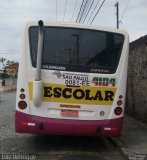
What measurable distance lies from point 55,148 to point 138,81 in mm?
6432

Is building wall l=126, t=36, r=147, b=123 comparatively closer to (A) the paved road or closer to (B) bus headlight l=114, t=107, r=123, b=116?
(A) the paved road

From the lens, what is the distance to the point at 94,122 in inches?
391

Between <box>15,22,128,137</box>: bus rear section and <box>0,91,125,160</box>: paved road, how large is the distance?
47cm

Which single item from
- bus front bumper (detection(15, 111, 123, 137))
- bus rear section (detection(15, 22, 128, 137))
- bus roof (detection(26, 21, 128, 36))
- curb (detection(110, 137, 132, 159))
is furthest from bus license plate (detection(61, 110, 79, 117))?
bus roof (detection(26, 21, 128, 36))

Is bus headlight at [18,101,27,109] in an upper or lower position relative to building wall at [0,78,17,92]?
upper

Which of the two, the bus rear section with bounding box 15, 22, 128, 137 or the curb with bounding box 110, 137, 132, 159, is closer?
the curb with bounding box 110, 137, 132, 159

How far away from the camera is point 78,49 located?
1011cm

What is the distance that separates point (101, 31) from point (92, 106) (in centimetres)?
177

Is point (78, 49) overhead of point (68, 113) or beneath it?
overhead

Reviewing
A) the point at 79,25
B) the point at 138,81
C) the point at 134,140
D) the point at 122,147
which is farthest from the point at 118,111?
the point at 138,81

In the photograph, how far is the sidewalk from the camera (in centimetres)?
955

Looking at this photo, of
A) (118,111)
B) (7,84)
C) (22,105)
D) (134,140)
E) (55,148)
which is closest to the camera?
(22,105)

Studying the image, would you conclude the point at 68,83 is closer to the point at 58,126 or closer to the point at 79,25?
the point at 58,126

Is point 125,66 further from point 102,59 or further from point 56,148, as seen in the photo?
point 56,148
